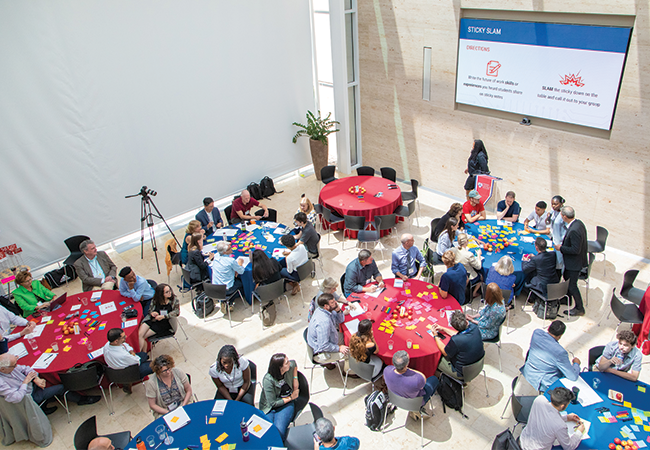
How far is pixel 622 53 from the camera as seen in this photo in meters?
7.50

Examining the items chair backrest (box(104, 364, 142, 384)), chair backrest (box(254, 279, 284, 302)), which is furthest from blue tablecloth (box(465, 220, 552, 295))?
chair backrest (box(104, 364, 142, 384))

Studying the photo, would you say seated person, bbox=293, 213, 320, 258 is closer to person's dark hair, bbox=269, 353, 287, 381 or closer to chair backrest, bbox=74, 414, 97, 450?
person's dark hair, bbox=269, 353, 287, 381

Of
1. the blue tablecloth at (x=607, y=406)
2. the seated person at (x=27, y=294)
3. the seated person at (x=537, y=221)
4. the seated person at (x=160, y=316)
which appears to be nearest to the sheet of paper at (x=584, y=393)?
the blue tablecloth at (x=607, y=406)

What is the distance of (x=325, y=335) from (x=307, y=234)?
2.53 metres

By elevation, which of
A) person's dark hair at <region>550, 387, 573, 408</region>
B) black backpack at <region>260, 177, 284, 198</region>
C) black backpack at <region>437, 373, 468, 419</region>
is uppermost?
person's dark hair at <region>550, 387, 573, 408</region>

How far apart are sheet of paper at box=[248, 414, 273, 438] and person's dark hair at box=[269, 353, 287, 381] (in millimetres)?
476

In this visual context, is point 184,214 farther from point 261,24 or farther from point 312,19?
point 312,19

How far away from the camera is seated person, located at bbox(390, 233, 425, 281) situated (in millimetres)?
7171

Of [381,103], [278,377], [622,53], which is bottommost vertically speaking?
[278,377]

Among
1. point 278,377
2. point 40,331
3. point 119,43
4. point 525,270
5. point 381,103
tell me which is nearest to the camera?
point 278,377

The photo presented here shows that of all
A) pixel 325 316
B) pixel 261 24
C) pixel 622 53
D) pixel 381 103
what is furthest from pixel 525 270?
pixel 261 24

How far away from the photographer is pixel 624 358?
5.04m

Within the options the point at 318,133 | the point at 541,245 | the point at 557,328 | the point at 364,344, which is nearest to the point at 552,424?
the point at 557,328

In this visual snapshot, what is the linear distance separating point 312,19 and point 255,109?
2.82 metres
